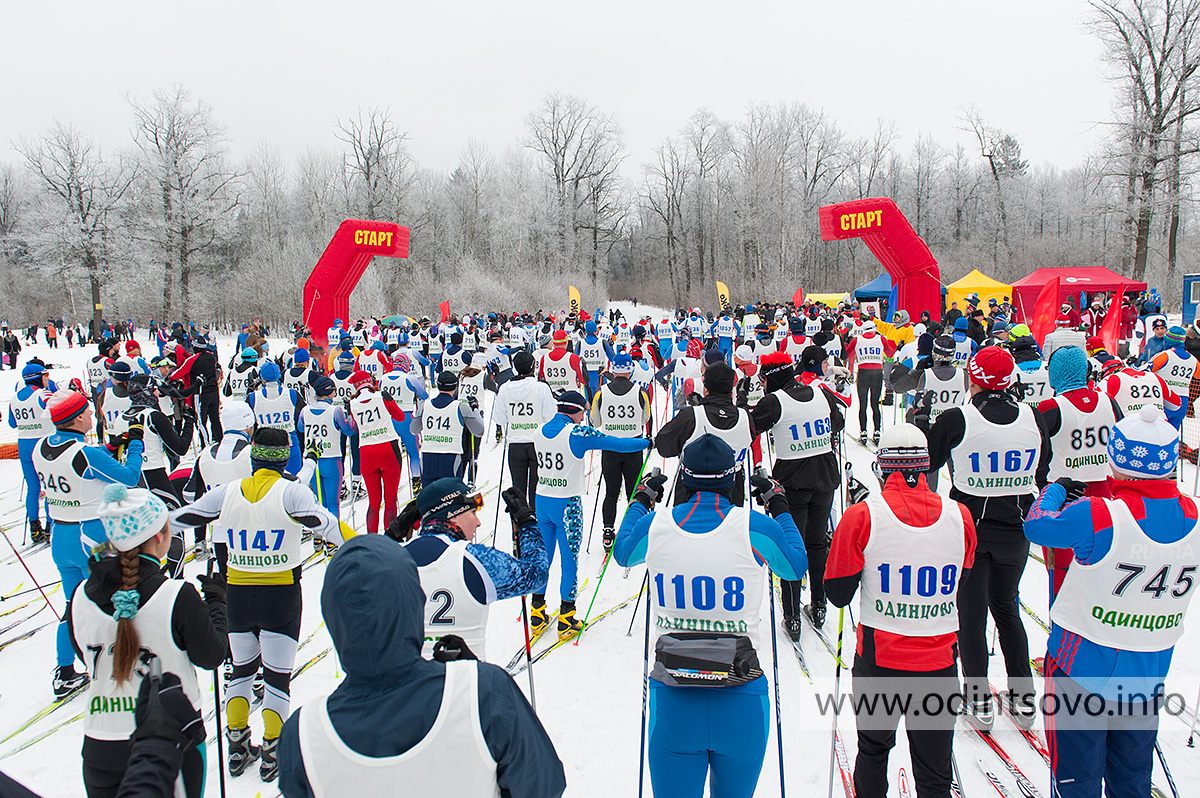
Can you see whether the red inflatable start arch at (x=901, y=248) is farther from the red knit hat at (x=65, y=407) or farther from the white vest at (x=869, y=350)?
the red knit hat at (x=65, y=407)

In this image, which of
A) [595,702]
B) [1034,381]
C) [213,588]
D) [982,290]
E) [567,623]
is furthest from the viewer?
Result: [982,290]

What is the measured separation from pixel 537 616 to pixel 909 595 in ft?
11.2

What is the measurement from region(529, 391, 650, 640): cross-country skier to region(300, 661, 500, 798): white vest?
378 centimetres

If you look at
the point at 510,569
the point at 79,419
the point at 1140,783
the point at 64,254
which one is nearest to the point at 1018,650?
the point at 1140,783

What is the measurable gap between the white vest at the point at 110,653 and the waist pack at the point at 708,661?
6.48ft

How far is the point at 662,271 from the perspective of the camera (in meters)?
65.8

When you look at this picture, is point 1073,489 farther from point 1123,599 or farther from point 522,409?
point 522,409

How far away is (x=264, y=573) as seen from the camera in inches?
155

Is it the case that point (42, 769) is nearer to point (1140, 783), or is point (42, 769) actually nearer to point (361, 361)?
point (1140, 783)

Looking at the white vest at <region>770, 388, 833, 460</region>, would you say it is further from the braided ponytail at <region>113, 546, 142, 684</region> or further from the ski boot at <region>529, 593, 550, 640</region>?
the braided ponytail at <region>113, 546, 142, 684</region>

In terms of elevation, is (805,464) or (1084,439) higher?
(1084,439)

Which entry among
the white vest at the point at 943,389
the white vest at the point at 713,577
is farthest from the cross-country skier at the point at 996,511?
the white vest at the point at 943,389

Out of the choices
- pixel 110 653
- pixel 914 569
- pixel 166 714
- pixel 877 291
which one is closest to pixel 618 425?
pixel 914 569

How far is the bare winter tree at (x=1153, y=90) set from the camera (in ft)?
88.4
